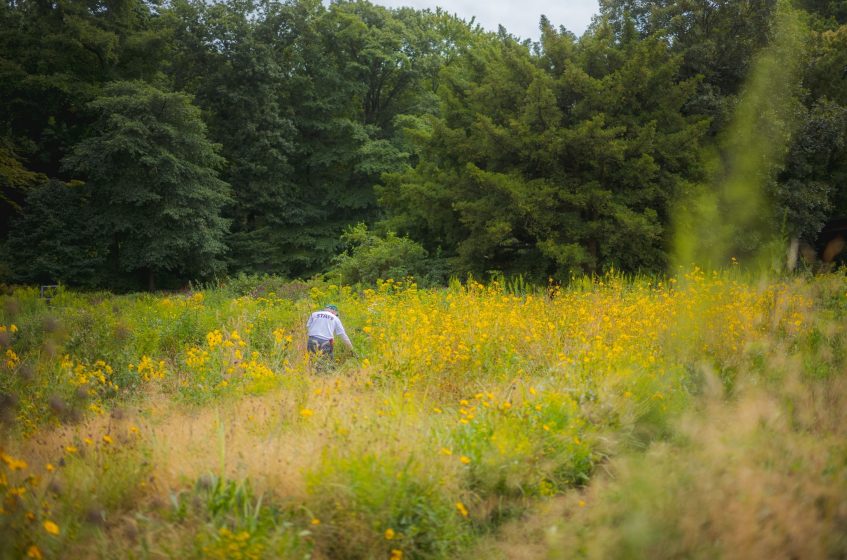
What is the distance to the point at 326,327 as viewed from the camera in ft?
23.7

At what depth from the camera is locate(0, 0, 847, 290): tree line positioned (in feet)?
41.6

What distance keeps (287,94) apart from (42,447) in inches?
966

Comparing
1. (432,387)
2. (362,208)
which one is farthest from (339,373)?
(362,208)

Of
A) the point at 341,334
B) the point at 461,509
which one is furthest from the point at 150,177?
the point at 461,509

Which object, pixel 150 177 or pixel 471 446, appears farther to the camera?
pixel 150 177

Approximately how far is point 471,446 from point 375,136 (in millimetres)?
24534

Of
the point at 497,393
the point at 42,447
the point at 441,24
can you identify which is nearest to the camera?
the point at 42,447

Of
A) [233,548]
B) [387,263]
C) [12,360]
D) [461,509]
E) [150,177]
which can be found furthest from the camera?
[150,177]

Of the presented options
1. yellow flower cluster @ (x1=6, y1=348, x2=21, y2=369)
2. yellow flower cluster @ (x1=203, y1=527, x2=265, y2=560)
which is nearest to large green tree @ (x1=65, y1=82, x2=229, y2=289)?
yellow flower cluster @ (x1=6, y1=348, x2=21, y2=369)

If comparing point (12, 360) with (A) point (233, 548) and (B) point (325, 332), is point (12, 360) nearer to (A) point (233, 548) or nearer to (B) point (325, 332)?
(B) point (325, 332)

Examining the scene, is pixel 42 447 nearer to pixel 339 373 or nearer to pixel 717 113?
pixel 339 373

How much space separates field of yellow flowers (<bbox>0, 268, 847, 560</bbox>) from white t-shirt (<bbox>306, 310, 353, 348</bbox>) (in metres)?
0.66

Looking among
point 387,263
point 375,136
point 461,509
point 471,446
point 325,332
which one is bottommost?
point 461,509

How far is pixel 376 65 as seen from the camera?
2642cm
